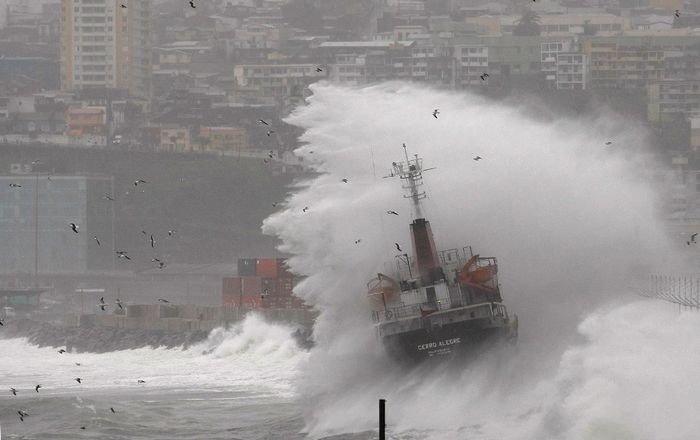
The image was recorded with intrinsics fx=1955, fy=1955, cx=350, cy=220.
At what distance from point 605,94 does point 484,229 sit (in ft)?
415

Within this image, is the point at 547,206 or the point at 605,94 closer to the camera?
the point at 547,206

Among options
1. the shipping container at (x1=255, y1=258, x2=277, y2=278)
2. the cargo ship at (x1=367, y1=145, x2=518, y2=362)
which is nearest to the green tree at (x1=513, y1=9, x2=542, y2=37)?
the shipping container at (x1=255, y1=258, x2=277, y2=278)

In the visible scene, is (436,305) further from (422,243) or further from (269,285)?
(269,285)

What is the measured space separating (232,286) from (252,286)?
2.84 meters

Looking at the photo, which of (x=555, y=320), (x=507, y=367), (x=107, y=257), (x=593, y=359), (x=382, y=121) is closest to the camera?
(x=593, y=359)

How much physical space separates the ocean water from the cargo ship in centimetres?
38

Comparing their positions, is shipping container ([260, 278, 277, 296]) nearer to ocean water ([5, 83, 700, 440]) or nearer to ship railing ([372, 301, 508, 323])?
ocean water ([5, 83, 700, 440])

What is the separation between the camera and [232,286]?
93.6 metres

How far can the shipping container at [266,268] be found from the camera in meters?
89.7

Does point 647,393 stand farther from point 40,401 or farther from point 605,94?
point 605,94

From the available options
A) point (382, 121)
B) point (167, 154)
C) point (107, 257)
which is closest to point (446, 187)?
point (382, 121)

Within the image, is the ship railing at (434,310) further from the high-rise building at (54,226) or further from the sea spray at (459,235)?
the high-rise building at (54,226)

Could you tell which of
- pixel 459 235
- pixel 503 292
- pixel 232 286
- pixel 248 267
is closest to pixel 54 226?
pixel 232 286

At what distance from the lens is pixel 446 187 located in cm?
3950
